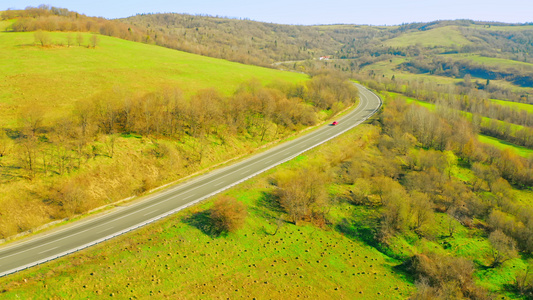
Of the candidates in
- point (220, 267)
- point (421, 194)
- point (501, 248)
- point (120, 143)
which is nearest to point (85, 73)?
point (120, 143)

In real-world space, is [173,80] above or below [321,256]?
above

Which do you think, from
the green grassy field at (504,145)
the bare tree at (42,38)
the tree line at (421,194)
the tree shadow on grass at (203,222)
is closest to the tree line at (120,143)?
the tree shadow on grass at (203,222)

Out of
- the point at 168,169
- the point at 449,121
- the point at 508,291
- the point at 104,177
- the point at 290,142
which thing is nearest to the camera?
the point at 508,291

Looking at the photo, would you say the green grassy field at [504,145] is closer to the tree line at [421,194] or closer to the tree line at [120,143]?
the tree line at [421,194]

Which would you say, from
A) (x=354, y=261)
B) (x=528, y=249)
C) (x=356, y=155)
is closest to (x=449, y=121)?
(x=356, y=155)

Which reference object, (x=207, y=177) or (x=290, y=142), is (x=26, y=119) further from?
(x=290, y=142)

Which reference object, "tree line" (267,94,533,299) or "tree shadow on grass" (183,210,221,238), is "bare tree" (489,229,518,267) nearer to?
"tree line" (267,94,533,299)
